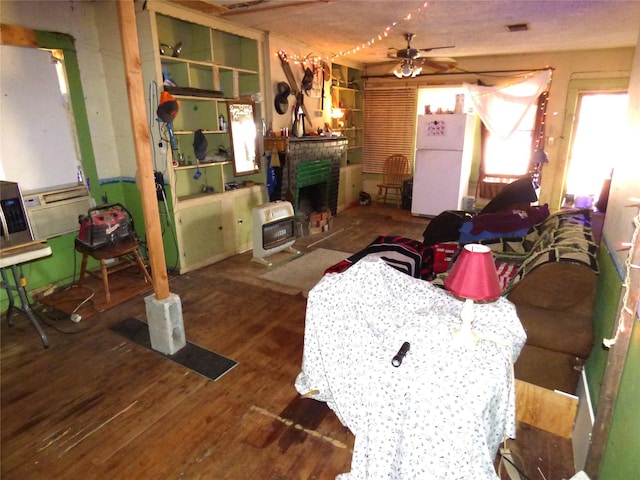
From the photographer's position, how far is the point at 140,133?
225 cm

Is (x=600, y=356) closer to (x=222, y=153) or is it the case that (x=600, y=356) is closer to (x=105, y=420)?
(x=105, y=420)

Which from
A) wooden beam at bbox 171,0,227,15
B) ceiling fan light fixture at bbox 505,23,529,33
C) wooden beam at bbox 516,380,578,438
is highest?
wooden beam at bbox 171,0,227,15

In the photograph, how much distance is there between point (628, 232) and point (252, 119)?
12.8 ft

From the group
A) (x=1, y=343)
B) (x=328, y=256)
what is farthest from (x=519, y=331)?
(x=1, y=343)

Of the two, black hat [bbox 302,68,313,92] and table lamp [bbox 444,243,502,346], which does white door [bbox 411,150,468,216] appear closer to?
black hat [bbox 302,68,313,92]

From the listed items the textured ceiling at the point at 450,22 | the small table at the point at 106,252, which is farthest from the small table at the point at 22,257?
the textured ceiling at the point at 450,22

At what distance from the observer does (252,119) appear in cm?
455

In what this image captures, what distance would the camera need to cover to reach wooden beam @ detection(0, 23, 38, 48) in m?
2.96

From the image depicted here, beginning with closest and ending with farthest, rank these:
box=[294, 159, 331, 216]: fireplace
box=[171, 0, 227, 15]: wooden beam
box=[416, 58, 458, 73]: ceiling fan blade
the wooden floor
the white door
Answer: the wooden floor
box=[171, 0, 227, 15]: wooden beam
box=[416, 58, 458, 73]: ceiling fan blade
box=[294, 159, 331, 216]: fireplace
the white door

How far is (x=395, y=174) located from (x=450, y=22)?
3.18 m

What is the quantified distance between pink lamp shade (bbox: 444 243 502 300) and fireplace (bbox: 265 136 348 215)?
362cm

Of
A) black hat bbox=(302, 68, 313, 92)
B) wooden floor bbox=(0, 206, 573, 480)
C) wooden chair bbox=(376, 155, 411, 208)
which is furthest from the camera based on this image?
wooden chair bbox=(376, 155, 411, 208)

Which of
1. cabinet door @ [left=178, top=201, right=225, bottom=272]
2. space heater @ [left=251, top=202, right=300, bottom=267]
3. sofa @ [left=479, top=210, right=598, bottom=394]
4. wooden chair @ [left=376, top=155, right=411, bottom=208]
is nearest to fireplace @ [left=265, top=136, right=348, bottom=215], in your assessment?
space heater @ [left=251, top=202, right=300, bottom=267]

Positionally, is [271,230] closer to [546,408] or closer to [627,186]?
[546,408]
